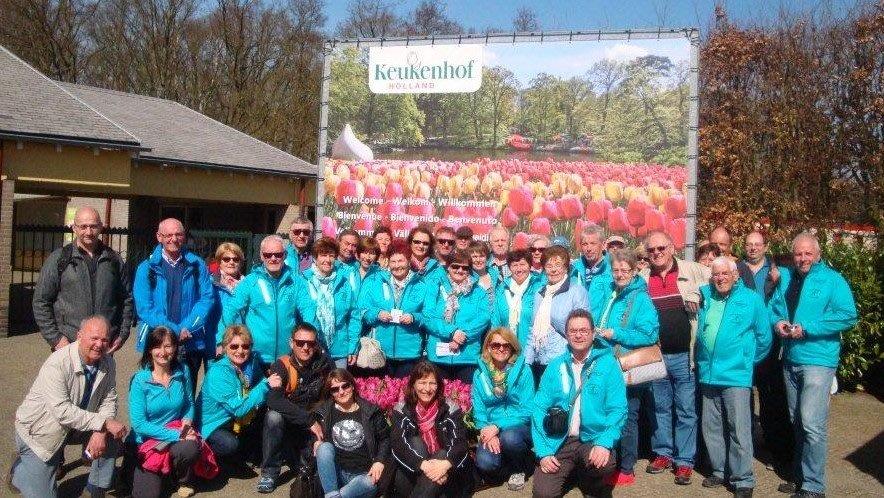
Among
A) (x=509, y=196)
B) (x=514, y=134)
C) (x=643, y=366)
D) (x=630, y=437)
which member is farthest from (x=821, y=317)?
(x=514, y=134)

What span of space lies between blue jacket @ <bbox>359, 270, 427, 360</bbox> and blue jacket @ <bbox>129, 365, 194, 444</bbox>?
1504mm

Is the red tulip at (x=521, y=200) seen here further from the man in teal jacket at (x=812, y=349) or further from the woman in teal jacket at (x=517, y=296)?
the man in teal jacket at (x=812, y=349)

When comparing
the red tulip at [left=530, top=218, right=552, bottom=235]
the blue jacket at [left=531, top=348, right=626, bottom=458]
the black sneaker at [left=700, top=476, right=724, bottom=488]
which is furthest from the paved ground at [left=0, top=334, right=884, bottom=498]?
the red tulip at [left=530, top=218, right=552, bottom=235]

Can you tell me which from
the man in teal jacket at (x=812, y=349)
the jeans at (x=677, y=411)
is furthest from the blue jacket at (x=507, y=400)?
the man in teal jacket at (x=812, y=349)

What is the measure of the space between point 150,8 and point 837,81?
2743cm

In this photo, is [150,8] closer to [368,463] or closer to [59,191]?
[59,191]

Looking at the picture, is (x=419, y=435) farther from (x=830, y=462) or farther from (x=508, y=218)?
(x=508, y=218)

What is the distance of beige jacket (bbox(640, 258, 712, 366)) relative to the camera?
5691 mm

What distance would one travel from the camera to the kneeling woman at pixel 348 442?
4.82 meters

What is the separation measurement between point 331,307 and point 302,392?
79cm

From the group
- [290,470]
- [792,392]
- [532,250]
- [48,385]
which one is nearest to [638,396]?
[792,392]

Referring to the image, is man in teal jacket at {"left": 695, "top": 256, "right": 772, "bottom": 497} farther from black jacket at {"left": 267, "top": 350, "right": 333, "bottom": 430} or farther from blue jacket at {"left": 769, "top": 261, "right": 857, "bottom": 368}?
black jacket at {"left": 267, "top": 350, "right": 333, "bottom": 430}

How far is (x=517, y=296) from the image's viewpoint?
19.6ft

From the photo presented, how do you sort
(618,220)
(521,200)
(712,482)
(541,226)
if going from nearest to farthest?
(712,482) < (618,220) < (541,226) < (521,200)
